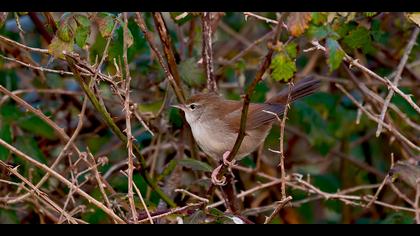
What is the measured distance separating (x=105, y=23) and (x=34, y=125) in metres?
1.29

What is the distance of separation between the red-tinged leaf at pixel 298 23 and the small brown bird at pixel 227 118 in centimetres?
143

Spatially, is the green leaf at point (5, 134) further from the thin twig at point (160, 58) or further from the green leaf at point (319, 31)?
the green leaf at point (319, 31)

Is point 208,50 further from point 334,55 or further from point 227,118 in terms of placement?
point 334,55

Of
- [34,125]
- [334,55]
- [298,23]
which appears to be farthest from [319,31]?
[34,125]

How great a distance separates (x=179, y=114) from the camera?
3.67m

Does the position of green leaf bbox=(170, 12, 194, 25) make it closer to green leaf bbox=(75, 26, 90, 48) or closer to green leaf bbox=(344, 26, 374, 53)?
green leaf bbox=(75, 26, 90, 48)

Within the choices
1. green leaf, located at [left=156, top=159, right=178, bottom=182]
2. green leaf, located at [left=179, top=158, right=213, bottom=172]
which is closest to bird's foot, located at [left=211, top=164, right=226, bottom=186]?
green leaf, located at [left=179, top=158, right=213, bottom=172]

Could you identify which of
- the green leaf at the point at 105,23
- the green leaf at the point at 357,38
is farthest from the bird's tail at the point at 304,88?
the green leaf at the point at 105,23

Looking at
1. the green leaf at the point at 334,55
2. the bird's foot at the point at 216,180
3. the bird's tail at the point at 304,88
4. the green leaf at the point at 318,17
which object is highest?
the green leaf at the point at 318,17

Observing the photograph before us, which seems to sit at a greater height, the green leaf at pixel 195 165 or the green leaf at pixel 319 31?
the green leaf at pixel 319 31

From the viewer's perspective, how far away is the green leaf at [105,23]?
9.14 feet

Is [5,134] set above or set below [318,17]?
below
